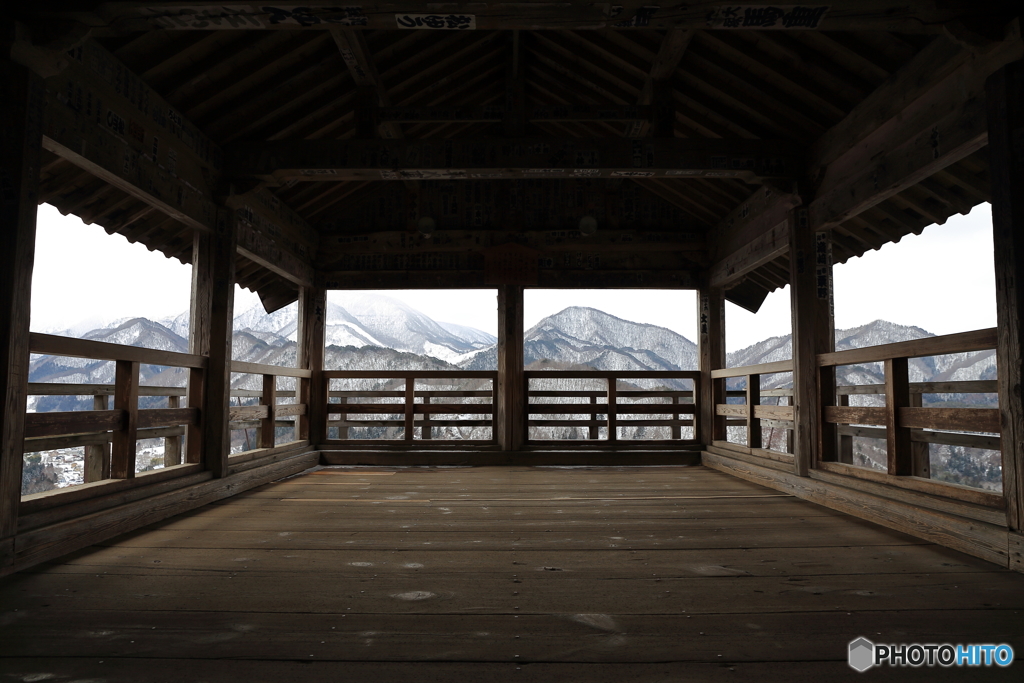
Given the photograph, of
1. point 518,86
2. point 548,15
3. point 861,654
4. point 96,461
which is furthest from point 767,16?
point 96,461

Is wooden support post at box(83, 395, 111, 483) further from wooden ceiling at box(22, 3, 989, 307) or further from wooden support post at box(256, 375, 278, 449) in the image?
wooden ceiling at box(22, 3, 989, 307)

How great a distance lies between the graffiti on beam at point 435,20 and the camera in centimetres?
285

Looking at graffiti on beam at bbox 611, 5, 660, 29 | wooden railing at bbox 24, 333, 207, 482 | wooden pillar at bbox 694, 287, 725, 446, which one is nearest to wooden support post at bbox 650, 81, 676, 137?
graffiti on beam at bbox 611, 5, 660, 29

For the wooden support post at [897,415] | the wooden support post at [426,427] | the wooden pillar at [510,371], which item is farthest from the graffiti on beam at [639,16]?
the wooden support post at [426,427]

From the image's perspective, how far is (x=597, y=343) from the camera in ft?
43.4

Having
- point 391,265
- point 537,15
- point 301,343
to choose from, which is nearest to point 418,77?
point 391,265

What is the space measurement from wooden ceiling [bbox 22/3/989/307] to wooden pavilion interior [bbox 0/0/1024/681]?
30 millimetres

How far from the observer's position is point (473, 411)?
6.69 meters

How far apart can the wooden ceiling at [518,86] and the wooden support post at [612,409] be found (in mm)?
2325

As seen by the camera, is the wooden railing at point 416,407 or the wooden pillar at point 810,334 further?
the wooden railing at point 416,407

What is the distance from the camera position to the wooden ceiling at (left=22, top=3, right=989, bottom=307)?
3873 mm

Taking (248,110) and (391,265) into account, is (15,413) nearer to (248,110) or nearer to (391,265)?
(248,110)

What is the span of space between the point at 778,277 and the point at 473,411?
13.8ft

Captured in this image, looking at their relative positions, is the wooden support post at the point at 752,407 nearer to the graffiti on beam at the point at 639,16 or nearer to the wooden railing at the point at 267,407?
the graffiti on beam at the point at 639,16
